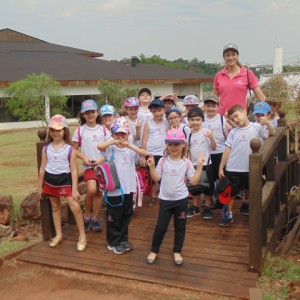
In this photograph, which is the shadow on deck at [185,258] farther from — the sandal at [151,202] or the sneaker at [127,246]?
the sandal at [151,202]

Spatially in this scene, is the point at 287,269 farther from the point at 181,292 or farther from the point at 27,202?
the point at 27,202

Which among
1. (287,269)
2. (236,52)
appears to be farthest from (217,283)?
(236,52)

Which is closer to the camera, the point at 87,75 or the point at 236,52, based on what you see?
the point at 236,52

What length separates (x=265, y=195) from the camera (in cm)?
425

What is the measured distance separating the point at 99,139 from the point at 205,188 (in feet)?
4.36

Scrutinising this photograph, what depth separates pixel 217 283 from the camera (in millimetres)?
3777

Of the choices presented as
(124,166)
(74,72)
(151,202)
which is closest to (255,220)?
(124,166)

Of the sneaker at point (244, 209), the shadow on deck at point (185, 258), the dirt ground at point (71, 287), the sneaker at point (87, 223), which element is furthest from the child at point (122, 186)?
the sneaker at point (244, 209)

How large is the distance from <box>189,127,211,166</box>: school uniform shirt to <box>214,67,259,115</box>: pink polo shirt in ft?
2.00

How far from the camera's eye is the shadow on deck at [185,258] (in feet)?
12.6

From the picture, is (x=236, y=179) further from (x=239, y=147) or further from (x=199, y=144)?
(x=199, y=144)

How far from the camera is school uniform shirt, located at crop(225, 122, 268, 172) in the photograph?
15.2 feet

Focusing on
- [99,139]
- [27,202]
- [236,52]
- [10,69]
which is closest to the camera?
[99,139]

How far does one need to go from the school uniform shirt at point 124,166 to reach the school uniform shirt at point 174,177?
443mm
